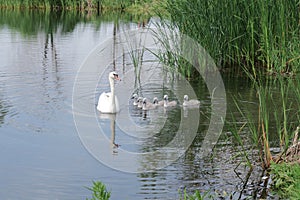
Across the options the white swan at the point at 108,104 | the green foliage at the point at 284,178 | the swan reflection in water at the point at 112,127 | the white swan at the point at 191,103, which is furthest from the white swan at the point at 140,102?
the green foliage at the point at 284,178

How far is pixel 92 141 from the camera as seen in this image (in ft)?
22.7

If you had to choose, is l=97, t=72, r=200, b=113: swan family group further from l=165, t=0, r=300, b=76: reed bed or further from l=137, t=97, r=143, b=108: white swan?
l=165, t=0, r=300, b=76: reed bed

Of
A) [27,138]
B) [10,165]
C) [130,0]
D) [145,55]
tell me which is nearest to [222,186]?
[10,165]

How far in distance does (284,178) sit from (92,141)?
95.2 inches

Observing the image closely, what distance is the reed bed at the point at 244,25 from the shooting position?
966 cm

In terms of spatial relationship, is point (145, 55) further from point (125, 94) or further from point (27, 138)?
point (27, 138)

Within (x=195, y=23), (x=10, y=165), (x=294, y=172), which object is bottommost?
(x=10, y=165)

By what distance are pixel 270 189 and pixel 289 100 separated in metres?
3.43

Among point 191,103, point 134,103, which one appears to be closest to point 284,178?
point 191,103

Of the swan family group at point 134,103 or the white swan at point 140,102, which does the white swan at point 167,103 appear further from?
the white swan at point 140,102

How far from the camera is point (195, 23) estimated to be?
9766 millimetres

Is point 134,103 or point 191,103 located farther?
point 134,103

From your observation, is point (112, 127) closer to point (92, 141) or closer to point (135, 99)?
point (92, 141)

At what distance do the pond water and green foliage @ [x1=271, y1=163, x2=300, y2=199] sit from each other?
18 cm
